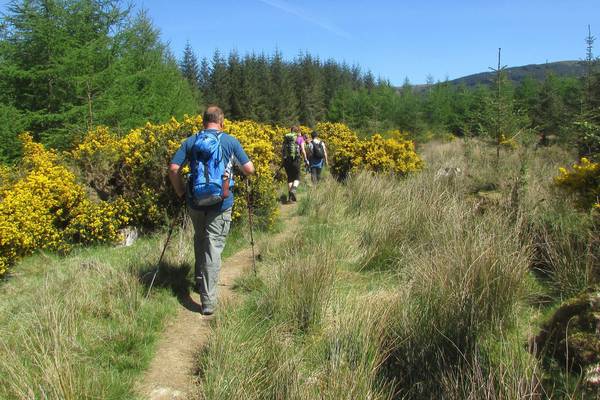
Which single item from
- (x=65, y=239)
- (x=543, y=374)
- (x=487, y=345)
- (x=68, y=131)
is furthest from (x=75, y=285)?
(x=68, y=131)

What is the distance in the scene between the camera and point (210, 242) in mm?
4457

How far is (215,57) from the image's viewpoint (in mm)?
70438

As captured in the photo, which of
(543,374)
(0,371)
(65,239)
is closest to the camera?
(543,374)

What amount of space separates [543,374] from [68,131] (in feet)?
41.3

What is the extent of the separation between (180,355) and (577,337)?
2.89m

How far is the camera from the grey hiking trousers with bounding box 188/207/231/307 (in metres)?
4.45

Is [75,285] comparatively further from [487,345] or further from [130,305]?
[487,345]

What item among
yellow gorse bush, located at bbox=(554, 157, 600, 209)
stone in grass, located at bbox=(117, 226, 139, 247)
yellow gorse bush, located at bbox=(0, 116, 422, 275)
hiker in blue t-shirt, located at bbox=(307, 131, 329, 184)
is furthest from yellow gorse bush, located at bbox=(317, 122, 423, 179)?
stone in grass, located at bbox=(117, 226, 139, 247)

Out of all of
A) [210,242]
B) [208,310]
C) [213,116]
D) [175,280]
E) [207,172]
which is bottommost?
[208,310]

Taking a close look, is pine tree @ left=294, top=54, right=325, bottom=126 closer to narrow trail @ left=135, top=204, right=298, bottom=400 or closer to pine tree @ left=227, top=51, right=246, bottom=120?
pine tree @ left=227, top=51, right=246, bottom=120

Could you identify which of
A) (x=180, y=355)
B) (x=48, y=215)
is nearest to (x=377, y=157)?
(x=48, y=215)

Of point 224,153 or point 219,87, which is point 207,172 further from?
point 219,87

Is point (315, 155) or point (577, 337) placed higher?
point (315, 155)

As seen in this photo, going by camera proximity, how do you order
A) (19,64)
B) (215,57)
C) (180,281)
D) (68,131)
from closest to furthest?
(180,281)
(68,131)
(19,64)
(215,57)
